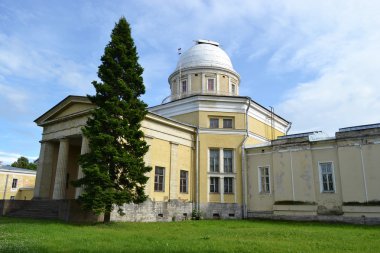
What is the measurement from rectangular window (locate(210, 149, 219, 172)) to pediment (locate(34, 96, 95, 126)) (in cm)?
1117

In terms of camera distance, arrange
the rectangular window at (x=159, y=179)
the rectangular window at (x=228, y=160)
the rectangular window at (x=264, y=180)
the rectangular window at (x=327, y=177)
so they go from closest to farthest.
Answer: the rectangular window at (x=327, y=177), the rectangular window at (x=159, y=179), the rectangular window at (x=264, y=180), the rectangular window at (x=228, y=160)

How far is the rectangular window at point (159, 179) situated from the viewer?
2497 cm

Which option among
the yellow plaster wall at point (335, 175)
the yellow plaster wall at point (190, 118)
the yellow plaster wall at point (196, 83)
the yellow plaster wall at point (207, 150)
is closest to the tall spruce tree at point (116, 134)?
the yellow plaster wall at point (190, 118)

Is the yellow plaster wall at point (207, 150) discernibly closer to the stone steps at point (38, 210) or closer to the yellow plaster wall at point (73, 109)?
the yellow plaster wall at point (73, 109)

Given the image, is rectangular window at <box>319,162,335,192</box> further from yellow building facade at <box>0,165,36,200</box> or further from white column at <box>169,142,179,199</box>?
yellow building facade at <box>0,165,36,200</box>

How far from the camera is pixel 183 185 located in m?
27.5

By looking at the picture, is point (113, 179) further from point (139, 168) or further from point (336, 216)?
point (336, 216)

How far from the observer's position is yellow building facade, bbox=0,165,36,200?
49875 millimetres

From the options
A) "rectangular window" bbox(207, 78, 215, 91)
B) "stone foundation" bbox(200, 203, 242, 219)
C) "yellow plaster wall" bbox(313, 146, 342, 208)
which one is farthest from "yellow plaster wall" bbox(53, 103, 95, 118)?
"yellow plaster wall" bbox(313, 146, 342, 208)

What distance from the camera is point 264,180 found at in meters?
27.4

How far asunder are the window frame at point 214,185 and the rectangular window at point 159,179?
15.9 ft

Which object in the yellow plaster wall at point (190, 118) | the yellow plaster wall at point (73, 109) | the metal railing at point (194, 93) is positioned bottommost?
the yellow plaster wall at point (73, 109)

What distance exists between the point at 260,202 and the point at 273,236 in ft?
41.0

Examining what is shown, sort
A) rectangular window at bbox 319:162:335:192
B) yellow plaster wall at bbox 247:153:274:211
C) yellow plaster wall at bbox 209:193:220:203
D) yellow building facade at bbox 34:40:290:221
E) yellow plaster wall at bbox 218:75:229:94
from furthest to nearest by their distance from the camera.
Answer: yellow plaster wall at bbox 218:75:229:94 < yellow plaster wall at bbox 209:193:220:203 < yellow plaster wall at bbox 247:153:274:211 < yellow building facade at bbox 34:40:290:221 < rectangular window at bbox 319:162:335:192
